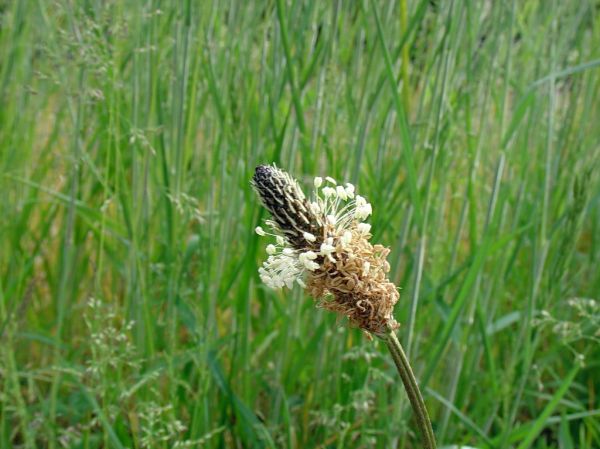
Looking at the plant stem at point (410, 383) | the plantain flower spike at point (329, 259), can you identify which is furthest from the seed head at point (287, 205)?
the plant stem at point (410, 383)

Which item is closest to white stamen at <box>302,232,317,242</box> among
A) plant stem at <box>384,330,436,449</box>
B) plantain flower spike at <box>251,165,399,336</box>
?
plantain flower spike at <box>251,165,399,336</box>

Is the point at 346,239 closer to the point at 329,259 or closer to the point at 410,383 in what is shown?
the point at 329,259

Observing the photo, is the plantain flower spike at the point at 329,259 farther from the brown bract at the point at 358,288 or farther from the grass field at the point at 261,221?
the grass field at the point at 261,221

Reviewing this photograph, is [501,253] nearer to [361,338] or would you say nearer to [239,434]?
[361,338]

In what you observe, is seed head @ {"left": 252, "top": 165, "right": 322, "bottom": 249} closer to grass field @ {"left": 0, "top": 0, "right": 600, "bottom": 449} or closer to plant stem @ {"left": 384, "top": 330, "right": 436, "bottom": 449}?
plant stem @ {"left": 384, "top": 330, "right": 436, "bottom": 449}

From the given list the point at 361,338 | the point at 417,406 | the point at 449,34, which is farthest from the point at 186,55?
the point at 417,406

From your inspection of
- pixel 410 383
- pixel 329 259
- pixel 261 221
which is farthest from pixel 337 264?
pixel 261 221
